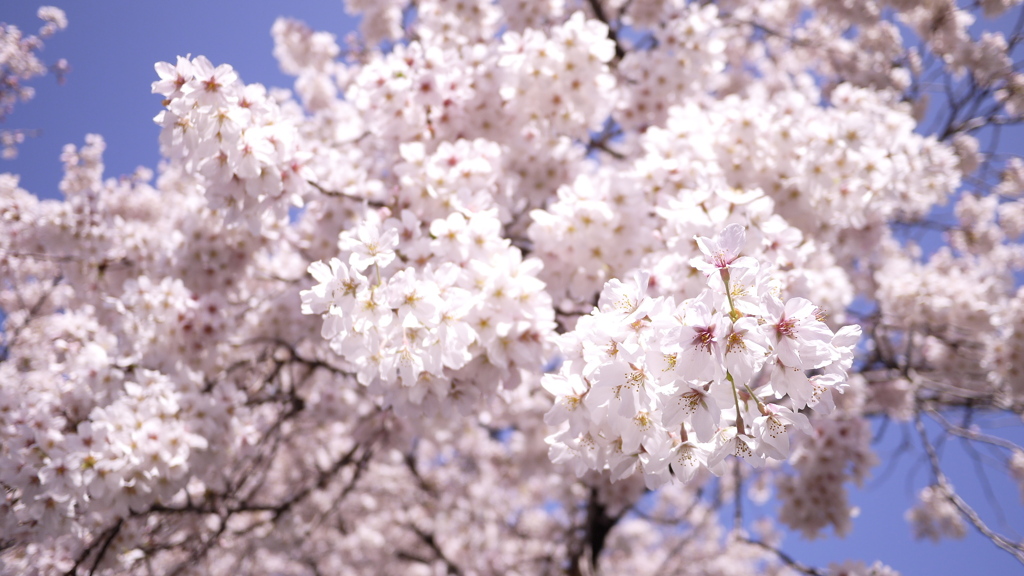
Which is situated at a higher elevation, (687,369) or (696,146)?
(696,146)

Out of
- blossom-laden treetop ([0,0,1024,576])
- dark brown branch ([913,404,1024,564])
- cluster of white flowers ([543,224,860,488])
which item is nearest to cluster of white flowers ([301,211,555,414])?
blossom-laden treetop ([0,0,1024,576])

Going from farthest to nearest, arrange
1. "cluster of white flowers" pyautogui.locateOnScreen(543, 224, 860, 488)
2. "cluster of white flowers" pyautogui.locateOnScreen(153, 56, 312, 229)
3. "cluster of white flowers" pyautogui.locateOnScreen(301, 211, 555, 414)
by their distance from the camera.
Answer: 1. "cluster of white flowers" pyautogui.locateOnScreen(153, 56, 312, 229)
2. "cluster of white flowers" pyautogui.locateOnScreen(301, 211, 555, 414)
3. "cluster of white flowers" pyautogui.locateOnScreen(543, 224, 860, 488)

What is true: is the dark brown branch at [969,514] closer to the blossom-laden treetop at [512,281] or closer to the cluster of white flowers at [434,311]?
the blossom-laden treetop at [512,281]

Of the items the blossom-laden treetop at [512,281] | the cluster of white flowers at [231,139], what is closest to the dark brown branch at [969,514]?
the blossom-laden treetop at [512,281]

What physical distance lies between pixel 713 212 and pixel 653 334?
133 centimetres

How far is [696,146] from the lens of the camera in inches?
129

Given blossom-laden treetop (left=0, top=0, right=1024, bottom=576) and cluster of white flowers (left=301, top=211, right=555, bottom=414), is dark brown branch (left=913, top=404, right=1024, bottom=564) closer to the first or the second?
blossom-laden treetop (left=0, top=0, right=1024, bottom=576)

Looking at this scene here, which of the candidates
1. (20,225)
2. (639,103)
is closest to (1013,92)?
(639,103)

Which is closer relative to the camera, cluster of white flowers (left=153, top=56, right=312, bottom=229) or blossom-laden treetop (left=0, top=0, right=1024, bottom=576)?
blossom-laden treetop (left=0, top=0, right=1024, bottom=576)

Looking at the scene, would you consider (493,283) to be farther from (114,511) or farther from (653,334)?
(114,511)

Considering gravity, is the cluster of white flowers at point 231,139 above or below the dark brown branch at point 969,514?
above

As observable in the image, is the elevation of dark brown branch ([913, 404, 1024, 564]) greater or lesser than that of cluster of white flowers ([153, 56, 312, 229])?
lesser

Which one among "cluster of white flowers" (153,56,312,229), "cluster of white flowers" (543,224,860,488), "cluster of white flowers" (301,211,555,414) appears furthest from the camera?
"cluster of white flowers" (153,56,312,229)

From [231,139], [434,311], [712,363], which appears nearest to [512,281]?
[434,311]
